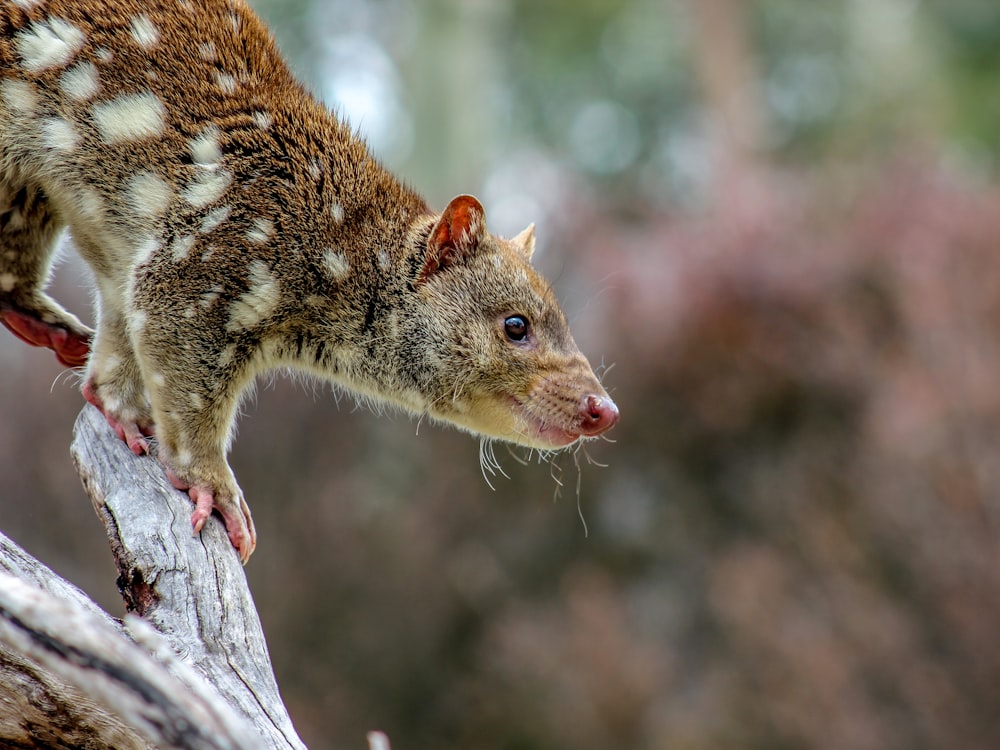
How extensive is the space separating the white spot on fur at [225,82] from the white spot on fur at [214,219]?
455mm

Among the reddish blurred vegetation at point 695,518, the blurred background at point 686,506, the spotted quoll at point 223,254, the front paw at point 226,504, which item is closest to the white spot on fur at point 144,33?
the spotted quoll at point 223,254

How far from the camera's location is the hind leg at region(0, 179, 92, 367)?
4.33m

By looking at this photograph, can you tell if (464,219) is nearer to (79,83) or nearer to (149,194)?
(149,194)

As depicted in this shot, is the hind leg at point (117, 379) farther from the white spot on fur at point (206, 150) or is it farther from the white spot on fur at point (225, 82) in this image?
the white spot on fur at point (225, 82)

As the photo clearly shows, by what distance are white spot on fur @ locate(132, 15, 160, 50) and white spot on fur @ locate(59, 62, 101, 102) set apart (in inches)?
7.4

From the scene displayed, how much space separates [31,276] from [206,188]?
2.82 feet

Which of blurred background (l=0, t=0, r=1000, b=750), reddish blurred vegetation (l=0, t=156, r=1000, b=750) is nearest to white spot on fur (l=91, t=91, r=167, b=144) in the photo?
blurred background (l=0, t=0, r=1000, b=750)

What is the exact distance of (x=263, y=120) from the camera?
4266 millimetres

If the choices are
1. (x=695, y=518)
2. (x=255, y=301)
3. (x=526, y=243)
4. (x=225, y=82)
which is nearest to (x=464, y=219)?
(x=526, y=243)

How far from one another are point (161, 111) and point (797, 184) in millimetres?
10578

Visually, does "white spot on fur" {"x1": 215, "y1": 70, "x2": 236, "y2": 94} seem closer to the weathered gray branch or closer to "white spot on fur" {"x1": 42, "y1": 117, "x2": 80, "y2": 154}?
"white spot on fur" {"x1": 42, "y1": 117, "x2": 80, "y2": 154}

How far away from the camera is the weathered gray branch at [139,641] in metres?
2.44

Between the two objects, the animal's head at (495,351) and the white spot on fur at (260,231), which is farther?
the animal's head at (495,351)

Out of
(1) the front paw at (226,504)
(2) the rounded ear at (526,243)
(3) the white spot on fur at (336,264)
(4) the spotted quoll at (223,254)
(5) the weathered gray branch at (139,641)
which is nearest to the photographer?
(5) the weathered gray branch at (139,641)
